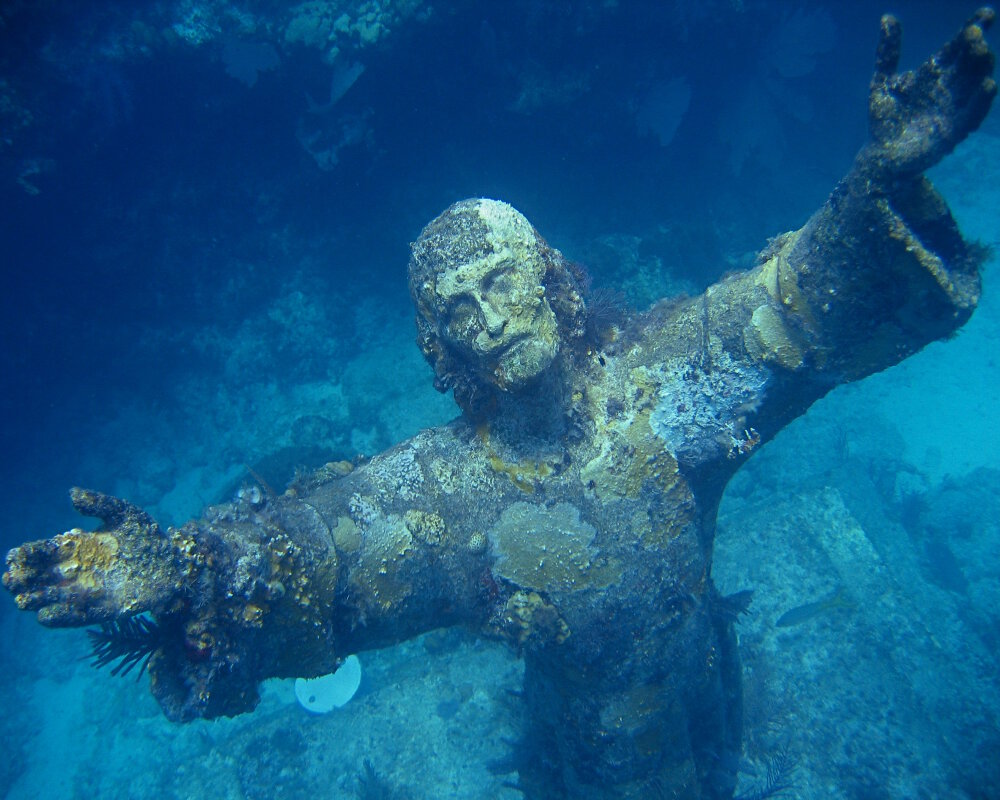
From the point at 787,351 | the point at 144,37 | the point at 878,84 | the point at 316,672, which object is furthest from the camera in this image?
the point at 144,37

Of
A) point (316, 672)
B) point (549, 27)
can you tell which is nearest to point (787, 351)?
point (316, 672)

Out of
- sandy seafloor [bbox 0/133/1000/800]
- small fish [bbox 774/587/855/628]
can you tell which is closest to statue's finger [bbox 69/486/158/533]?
sandy seafloor [bbox 0/133/1000/800]

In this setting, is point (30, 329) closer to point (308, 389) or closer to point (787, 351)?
point (308, 389)

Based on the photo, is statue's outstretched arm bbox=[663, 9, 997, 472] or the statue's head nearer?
statue's outstretched arm bbox=[663, 9, 997, 472]

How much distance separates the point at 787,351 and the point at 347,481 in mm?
3666

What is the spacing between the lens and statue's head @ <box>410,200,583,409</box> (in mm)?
3650

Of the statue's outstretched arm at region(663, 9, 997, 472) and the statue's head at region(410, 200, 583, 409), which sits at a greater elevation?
the statue's head at region(410, 200, 583, 409)

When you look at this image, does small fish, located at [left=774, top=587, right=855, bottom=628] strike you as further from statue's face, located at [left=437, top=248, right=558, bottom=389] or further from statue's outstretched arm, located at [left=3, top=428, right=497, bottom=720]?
statue's face, located at [left=437, top=248, right=558, bottom=389]

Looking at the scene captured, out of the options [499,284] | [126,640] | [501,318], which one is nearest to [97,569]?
[126,640]

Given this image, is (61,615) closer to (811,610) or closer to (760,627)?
(760,627)

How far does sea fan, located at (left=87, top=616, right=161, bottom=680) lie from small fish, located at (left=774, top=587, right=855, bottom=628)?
25.3 feet

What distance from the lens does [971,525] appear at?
1050cm

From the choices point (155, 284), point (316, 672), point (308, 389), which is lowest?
point (316, 672)

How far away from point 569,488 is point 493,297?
169cm
